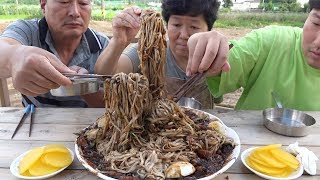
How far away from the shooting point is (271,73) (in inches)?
118

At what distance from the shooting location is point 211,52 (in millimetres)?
2047

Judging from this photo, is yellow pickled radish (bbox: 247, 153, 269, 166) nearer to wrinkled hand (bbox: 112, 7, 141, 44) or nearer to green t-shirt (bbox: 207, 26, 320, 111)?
green t-shirt (bbox: 207, 26, 320, 111)

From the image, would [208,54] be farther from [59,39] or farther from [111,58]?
[59,39]

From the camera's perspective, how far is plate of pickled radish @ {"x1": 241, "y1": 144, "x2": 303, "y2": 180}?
180 centimetres

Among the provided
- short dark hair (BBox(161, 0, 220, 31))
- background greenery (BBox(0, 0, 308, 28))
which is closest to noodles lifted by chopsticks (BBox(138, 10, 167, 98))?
short dark hair (BBox(161, 0, 220, 31))

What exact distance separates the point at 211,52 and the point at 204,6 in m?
1.30

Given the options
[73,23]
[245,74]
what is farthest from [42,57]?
[245,74]

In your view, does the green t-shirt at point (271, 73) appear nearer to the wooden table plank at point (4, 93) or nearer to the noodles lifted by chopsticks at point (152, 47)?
the noodles lifted by chopsticks at point (152, 47)

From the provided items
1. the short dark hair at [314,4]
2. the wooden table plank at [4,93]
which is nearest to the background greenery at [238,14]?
the wooden table plank at [4,93]

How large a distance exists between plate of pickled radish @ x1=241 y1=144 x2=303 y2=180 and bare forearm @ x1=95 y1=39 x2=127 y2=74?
64.5 inches

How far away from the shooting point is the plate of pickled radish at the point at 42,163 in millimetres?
1794

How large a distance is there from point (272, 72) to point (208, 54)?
4.06ft

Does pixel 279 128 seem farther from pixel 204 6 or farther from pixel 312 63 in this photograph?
pixel 204 6

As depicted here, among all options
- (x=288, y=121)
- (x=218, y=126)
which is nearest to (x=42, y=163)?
(x=218, y=126)
